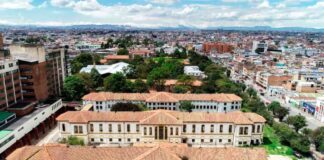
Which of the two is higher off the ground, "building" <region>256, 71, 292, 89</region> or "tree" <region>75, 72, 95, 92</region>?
"tree" <region>75, 72, 95, 92</region>

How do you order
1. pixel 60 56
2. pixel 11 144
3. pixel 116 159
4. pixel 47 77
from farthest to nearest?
pixel 60 56, pixel 47 77, pixel 11 144, pixel 116 159

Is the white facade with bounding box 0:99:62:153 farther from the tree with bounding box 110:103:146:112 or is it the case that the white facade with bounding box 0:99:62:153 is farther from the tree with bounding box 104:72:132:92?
the tree with bounding box 104:72:132:92

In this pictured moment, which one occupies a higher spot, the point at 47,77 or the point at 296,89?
the point at 47,77

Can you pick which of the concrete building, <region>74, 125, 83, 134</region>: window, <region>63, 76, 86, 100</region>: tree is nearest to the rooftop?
the concrete building

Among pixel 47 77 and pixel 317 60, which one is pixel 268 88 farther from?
pixel 47 77

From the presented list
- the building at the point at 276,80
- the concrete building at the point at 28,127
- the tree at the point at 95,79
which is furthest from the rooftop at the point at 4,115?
the building at the point at 276,80

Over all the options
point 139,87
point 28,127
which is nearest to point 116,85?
point 139,87

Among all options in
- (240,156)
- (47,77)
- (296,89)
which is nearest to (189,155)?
(240,156)
